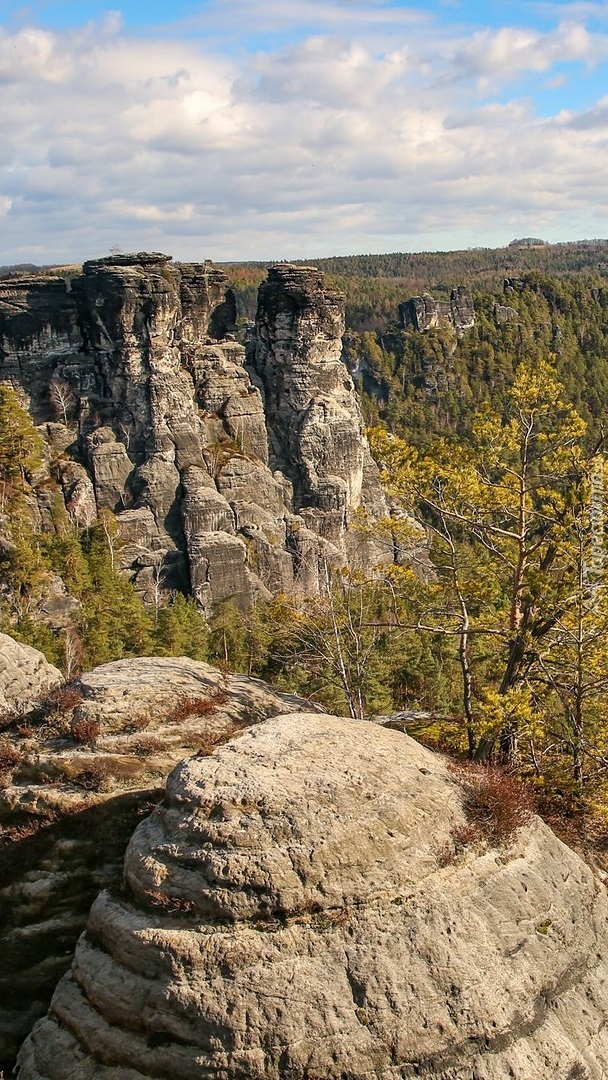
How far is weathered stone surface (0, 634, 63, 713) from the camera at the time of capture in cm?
1506

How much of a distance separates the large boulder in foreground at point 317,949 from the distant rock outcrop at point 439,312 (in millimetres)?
133086

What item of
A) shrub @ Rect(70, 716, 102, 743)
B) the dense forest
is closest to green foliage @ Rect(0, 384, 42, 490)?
the dense forest

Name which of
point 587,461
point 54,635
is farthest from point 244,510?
point 587,461

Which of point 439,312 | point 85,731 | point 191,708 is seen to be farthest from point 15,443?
point 439,312

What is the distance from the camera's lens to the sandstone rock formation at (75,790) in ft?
33.4

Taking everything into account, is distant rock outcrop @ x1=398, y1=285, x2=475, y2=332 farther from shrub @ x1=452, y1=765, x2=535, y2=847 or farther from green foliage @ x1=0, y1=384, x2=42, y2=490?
shrub @ x1=452, y1=765, x2=535, y2=847

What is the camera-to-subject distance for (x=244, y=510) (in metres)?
57.0

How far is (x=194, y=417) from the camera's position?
58719 millimetres

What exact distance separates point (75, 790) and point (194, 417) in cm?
4938

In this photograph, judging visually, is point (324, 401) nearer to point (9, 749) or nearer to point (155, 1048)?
point (9, 749)

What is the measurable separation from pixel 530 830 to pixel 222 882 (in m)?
4.23

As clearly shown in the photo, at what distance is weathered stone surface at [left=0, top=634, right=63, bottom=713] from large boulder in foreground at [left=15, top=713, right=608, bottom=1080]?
6391 mm

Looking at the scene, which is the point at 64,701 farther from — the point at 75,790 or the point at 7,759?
the point at 75,790

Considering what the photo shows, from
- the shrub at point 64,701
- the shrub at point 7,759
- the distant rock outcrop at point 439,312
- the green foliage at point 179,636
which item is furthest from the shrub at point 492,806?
the distant rock outcrop at point 439,312
